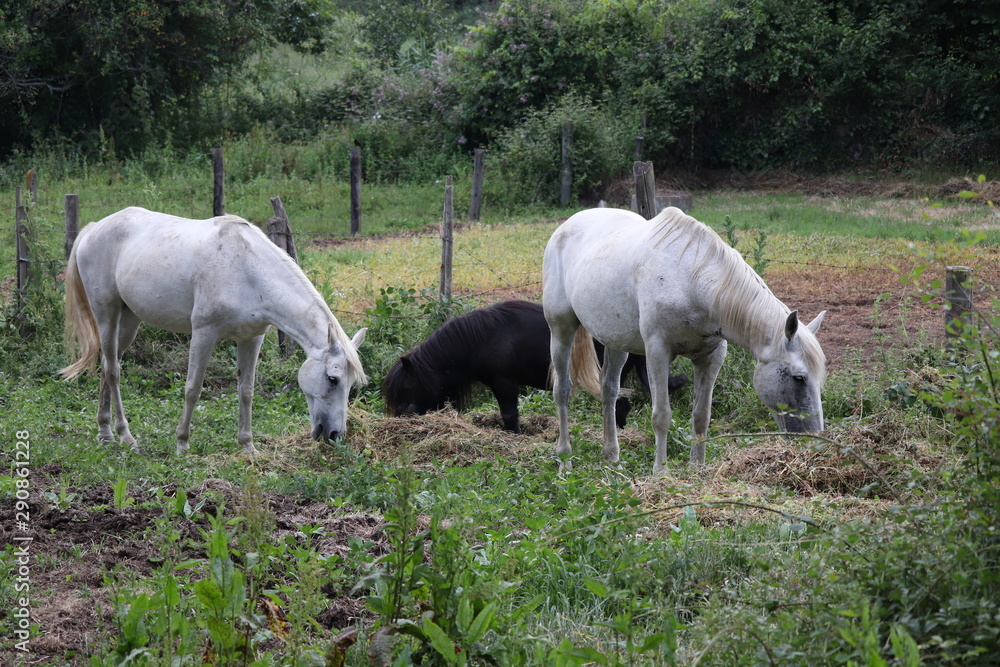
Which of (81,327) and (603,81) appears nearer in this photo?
Answer: (81,327)

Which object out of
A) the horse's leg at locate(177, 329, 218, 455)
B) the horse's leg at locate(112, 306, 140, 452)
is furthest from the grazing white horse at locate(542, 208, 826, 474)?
the horse's leg at locate(112, 306, 140, 452)

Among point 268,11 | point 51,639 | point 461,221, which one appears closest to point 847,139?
point 461,221

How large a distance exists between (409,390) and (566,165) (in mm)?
10952

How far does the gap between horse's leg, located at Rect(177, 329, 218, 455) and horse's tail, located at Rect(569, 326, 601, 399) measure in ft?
8.28

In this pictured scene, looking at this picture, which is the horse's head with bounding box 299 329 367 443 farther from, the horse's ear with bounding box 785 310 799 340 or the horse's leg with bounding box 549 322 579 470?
the horse's ear with bounding box 785 310 799 340

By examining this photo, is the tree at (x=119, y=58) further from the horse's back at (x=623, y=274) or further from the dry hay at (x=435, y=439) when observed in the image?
the horse's back at (x=623, y=274)

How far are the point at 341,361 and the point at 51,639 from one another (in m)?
2.84

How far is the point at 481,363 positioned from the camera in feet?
22.6

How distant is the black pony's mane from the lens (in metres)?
6.91

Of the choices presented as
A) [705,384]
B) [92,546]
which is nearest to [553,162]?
[705,384]

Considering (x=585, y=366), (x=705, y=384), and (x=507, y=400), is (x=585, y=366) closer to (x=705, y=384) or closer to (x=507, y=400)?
(x=507, y=400)

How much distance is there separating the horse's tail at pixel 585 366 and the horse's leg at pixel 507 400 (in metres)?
0.46

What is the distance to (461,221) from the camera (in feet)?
51.0

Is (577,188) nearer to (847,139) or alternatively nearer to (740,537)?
(847,139)
